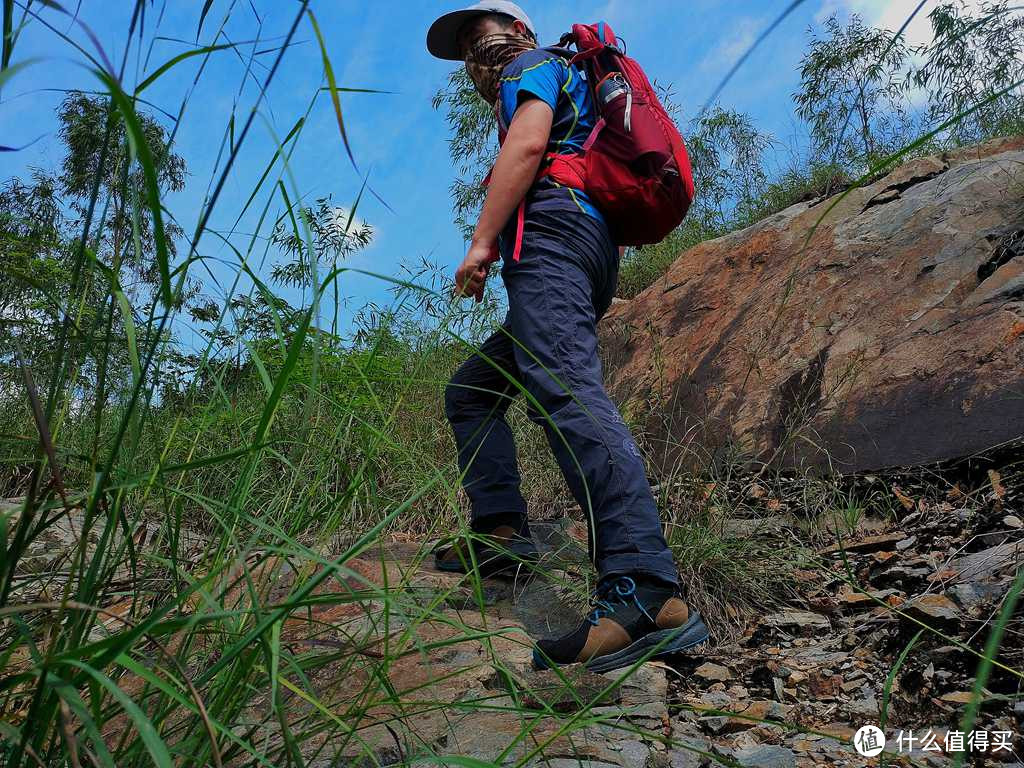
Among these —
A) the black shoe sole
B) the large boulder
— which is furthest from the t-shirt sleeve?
the black shoe sole

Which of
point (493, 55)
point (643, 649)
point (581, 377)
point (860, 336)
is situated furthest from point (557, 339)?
point (860, 336)

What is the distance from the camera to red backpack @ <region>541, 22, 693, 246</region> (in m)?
2.30

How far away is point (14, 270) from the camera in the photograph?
3.01 feet

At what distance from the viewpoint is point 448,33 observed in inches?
107

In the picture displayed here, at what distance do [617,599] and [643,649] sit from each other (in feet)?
0.43

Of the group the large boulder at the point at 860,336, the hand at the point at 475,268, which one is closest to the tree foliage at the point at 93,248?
the hand at the point at 475,268

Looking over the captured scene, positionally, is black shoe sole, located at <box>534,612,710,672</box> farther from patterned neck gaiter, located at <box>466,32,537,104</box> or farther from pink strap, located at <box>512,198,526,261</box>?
patterned neck gaiter, located at <box>466,32,537,104</box>

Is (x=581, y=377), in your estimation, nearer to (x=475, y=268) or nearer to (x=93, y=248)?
(x=475, y=268)

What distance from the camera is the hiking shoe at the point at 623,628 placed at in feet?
6.53

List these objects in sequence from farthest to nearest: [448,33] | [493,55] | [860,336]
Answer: [860,336] → [448,33] → [493,55]

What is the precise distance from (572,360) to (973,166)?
10.1 feet

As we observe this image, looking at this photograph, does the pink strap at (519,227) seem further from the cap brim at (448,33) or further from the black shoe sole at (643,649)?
the black shoe sole at (643,649)

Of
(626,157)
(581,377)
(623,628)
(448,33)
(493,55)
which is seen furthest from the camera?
(448,33)

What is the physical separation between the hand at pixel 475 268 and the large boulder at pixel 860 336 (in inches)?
34.1
